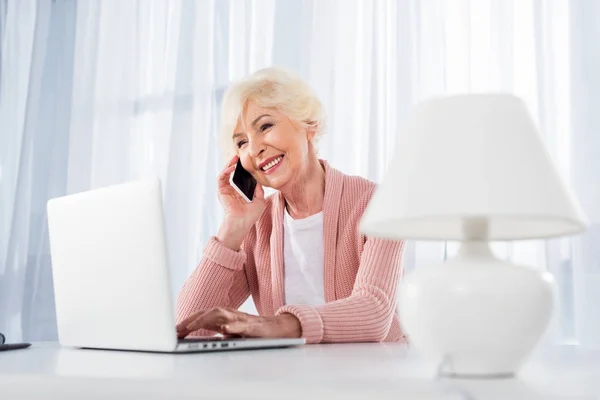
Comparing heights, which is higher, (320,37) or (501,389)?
(320,37)

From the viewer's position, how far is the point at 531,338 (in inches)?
29.3

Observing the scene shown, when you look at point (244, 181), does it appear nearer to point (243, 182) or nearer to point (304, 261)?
point (243, 182)

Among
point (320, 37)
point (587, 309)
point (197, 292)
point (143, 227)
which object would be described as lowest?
point (587, 309)

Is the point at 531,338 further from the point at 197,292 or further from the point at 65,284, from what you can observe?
the point at 197,292

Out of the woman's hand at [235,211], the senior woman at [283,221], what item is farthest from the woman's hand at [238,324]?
the woman's hand at [235,211]

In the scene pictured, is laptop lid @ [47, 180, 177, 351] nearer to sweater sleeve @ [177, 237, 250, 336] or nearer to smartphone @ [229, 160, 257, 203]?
sweater sleeve @ [177, 237, 250, 336]

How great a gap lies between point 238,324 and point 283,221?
2.04ft

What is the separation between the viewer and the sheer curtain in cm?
219

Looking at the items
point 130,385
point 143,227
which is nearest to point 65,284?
point 143,227

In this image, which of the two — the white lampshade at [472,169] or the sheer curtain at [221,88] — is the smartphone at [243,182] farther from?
the white lampshade at [472,169]

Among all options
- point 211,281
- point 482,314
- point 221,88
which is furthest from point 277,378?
point 221,88

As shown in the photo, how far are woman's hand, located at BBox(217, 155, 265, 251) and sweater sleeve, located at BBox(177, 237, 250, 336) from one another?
4cm

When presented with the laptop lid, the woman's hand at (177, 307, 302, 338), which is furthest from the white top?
the laptop lid

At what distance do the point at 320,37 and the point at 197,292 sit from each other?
1.19 metres
